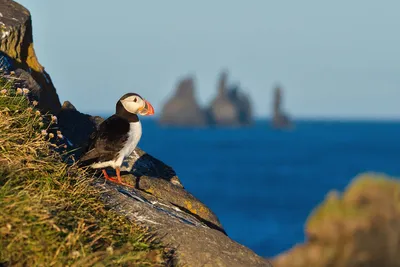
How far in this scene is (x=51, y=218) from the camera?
21.0ft

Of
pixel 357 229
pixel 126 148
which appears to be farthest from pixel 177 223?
pixel 357 229

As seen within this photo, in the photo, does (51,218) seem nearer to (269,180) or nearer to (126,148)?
(126,148)

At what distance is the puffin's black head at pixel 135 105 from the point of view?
9.14 m

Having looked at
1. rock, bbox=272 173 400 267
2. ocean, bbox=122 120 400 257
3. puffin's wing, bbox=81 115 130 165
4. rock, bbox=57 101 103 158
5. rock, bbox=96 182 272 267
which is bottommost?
rock, bbox=96 182 272 267

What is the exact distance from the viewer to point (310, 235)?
14797 mm

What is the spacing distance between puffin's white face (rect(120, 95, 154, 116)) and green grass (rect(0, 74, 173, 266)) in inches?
55.6

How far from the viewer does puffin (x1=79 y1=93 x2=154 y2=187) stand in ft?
28.9

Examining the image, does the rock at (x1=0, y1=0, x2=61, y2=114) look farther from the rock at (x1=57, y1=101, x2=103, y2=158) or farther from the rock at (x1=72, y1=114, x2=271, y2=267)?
the rock at (x1=72, y1=114, x2=271, y2=267)

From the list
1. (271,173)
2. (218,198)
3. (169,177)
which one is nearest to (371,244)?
(169,177)

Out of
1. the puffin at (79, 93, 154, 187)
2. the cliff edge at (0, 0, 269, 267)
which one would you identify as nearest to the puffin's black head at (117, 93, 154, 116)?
the puffin at (79, 93, 154, 187)

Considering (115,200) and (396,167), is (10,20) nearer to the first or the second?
(115,200)

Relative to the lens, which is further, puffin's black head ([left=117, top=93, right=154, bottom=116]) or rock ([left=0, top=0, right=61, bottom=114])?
rock ([left=0, top=0, right=61, bottom=114])

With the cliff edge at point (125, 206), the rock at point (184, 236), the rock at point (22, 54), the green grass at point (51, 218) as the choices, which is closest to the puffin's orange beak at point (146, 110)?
the cliff edge at point (125, 206)

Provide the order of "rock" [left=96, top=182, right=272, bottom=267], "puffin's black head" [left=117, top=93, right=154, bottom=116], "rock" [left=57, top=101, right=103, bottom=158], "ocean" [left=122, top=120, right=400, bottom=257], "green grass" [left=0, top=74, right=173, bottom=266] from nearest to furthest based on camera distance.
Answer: "green grass" [left=0, top=74, right=173, bottom=266] < "rock" [left=96, top=182, right=272, bottom=267] < "puffin's black head" [left=117, top=93, right=154, bottom=116] < "rock" [left=57, top=101, right=103, bottom=158] < "ocean" [left=122, top=120, right=400, bottom=257]
